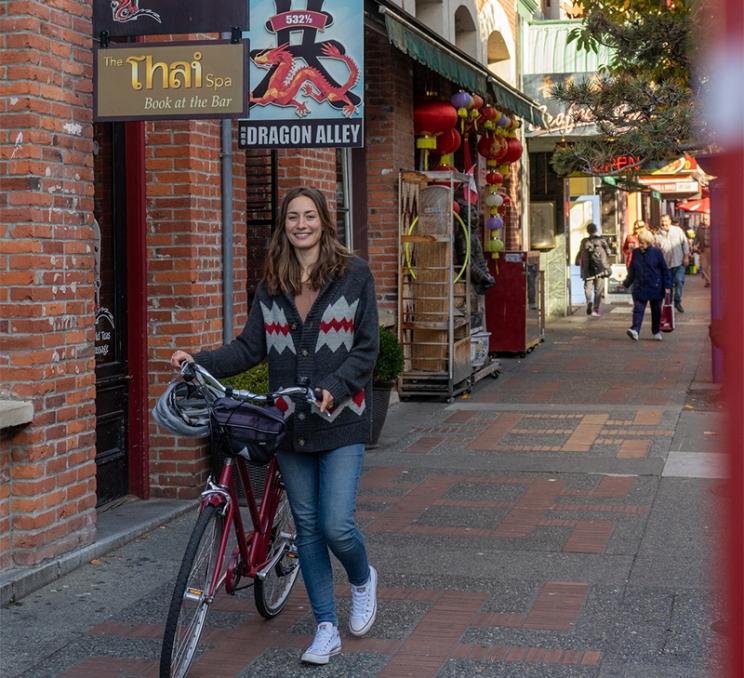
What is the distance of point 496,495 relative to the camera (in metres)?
7.91

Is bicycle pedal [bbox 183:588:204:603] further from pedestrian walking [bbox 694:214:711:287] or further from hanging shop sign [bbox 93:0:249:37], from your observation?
pedestrian walking [bbox 694:214:711:287]

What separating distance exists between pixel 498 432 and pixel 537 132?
1079 cm

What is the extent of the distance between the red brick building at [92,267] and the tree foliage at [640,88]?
7.51 feet

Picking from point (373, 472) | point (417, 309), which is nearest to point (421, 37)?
point (417, 309)

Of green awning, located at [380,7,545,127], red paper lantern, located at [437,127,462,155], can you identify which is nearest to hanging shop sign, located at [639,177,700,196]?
green awning, located at [380,7,545,127]

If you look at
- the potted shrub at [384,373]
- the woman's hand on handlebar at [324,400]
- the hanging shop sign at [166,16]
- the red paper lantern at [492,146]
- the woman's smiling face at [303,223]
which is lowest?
the potted shrub at [384,373]

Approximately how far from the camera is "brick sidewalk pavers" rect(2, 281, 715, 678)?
4797mm

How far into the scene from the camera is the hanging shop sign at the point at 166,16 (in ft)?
20.9

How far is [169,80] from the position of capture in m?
6.28

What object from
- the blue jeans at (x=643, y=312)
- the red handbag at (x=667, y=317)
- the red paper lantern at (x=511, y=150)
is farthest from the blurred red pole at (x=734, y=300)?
the red handbag at (x=667, y=317)

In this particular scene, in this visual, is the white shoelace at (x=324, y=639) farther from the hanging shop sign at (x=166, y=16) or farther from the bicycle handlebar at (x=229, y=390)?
the hanging shop sign at (x=166, y=16)

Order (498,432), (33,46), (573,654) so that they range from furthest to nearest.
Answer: (498,432) → (33,46) → (573,654)

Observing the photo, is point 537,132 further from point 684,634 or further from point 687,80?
point 684,634

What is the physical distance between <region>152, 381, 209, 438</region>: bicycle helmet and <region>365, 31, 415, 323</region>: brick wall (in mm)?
7636
